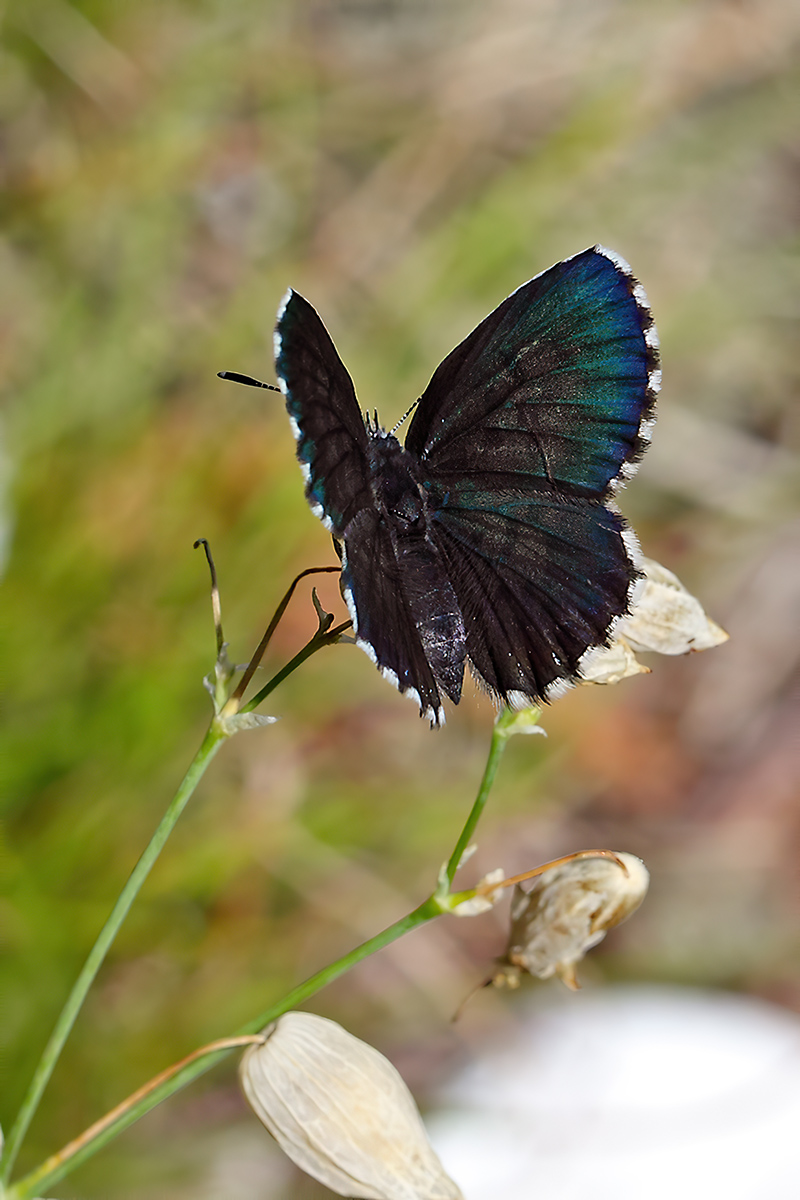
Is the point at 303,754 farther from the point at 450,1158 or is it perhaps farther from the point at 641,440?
the point at 641,440

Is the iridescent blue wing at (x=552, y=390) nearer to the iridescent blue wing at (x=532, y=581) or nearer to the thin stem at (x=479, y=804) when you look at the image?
the iridescent blue wing at (x=532, y=581)

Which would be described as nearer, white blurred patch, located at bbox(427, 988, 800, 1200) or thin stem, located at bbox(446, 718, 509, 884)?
thin stem, located at bbox(446, 718, 509, 884)

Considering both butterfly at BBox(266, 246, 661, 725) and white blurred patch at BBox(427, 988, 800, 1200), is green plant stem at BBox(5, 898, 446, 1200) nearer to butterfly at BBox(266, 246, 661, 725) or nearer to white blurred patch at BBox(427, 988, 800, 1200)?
butterfly at BBox(266, 246, 661, 725)

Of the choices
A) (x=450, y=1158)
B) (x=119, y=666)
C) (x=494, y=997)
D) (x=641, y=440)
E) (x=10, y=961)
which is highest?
(x=119, y=666)

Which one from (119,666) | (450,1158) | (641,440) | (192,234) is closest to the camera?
(641,440)

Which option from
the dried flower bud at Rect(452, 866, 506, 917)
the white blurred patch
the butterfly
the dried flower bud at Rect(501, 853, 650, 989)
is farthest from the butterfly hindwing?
the white blurred patch

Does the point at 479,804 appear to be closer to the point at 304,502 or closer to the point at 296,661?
the point at 296,661

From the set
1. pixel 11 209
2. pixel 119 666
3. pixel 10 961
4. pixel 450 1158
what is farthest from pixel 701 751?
pixel 11 209

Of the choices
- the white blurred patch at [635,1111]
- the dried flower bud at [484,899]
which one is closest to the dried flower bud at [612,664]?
the dried flower bud at [484,899]

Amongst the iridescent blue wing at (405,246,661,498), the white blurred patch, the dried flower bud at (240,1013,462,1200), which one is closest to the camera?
the dried flower bud at (240,1013,462,1200)
